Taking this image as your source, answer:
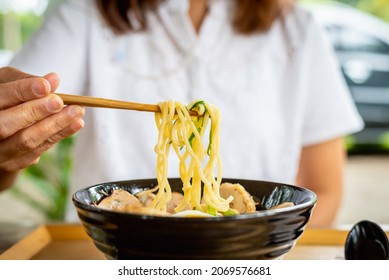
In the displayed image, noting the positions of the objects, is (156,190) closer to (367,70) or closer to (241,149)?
(241,149)

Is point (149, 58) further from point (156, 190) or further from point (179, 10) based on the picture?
point (156, 190)

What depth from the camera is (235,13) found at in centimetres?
190

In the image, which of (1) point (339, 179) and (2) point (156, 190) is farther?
(1) point (339, 179)

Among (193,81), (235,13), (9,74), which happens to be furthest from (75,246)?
(235,13)

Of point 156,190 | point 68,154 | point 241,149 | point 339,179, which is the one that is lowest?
point 68,154

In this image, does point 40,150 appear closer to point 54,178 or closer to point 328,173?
point 328,173

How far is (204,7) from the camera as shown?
1.90m

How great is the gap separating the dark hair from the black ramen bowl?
43.9 inches

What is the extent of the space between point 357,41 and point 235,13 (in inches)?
141
